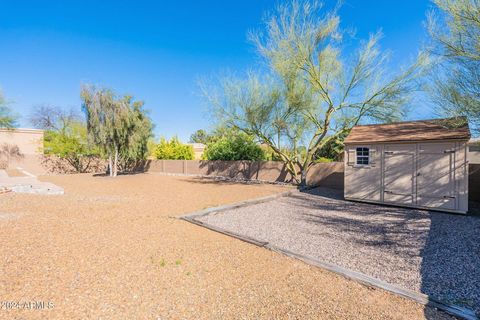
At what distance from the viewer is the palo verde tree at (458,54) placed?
16.4ft

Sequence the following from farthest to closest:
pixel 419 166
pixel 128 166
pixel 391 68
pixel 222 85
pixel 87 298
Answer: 1. pixel 128 166
2. pixel 222 85
3. pixel 391 68
4. pixel 419 166
5. pixel 87 298

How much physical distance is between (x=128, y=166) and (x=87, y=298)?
73.8ft

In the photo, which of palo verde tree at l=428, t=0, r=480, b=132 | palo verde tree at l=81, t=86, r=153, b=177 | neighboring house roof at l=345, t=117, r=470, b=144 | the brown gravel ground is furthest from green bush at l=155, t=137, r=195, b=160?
palo verde tree at l=428, t=0, r=480, b=132

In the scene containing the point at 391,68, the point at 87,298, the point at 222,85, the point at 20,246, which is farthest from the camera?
the point at 222,85

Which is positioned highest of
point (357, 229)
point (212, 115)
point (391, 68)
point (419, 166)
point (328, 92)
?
point (391, 68)

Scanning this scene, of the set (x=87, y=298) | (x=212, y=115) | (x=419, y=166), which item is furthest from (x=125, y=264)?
(x=212, y=115)

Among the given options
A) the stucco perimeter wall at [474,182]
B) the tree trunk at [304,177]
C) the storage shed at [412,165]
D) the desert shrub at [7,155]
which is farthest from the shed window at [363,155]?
the desert shrub at [7,155]

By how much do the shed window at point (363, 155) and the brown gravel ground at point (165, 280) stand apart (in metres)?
5.73

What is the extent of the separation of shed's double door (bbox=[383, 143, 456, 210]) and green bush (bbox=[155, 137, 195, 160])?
16.7m

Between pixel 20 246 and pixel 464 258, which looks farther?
pixel 20 246

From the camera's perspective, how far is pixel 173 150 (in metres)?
20.8

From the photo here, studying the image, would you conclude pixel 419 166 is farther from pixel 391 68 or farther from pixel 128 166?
pixel 128 166

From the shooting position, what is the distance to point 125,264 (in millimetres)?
3080

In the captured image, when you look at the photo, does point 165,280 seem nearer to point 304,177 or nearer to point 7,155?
point 304,177
